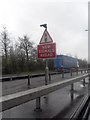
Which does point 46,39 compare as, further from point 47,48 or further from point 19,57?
point 19,57

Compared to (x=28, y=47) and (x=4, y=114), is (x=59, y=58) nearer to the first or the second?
(x=28, y=47)

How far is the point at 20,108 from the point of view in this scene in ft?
16.9

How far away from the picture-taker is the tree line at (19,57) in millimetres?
31127

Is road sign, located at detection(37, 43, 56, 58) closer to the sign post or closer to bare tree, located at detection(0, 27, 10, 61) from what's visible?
the sign post

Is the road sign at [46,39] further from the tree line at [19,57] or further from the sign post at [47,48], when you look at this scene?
the tree line at [19,57]

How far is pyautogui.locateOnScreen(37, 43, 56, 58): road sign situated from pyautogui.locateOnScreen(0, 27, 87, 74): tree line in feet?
75.0

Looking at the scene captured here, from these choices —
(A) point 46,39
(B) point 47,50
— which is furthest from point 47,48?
(A) point 46,39

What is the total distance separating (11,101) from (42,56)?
133 inches

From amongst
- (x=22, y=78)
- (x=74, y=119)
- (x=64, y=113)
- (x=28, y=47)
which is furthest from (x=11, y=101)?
(x=28, y=47)

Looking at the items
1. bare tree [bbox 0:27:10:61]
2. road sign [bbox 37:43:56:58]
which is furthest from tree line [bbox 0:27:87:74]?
road sign [bbox 37:43:56:58]

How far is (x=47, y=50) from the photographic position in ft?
19.1

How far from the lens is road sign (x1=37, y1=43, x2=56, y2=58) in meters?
5.74

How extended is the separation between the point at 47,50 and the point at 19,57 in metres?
32.6

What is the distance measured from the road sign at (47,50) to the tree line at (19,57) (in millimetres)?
22855
